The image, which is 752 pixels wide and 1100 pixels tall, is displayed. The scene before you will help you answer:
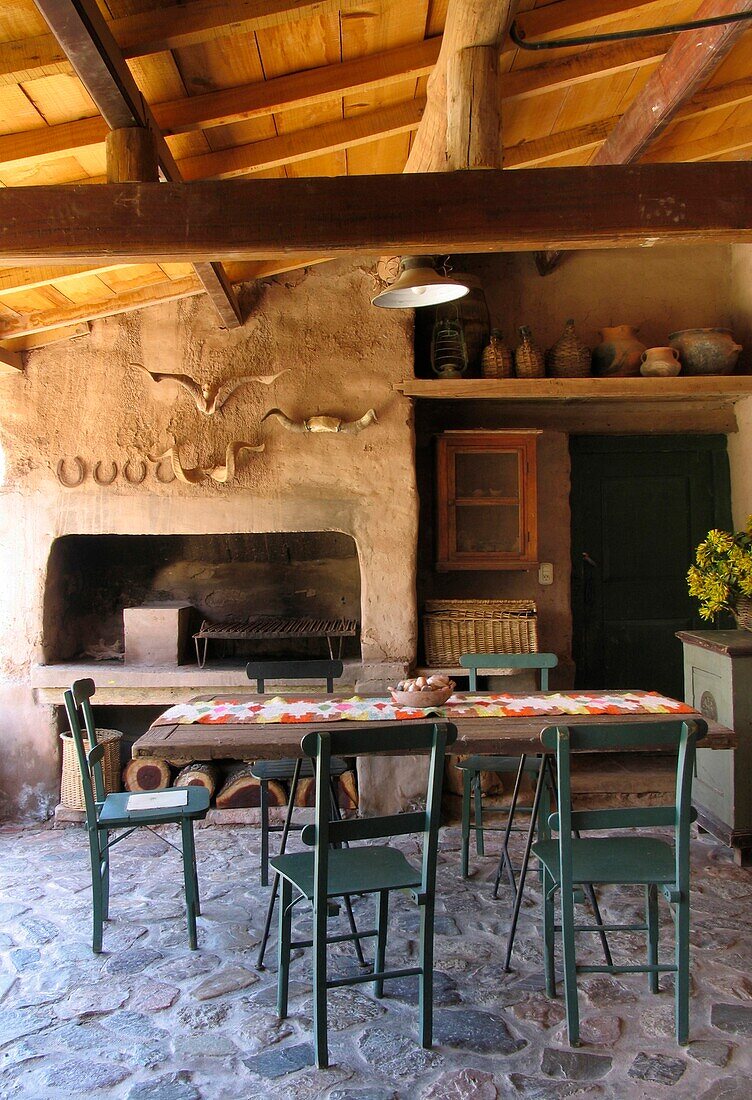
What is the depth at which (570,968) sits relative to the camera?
2570mm

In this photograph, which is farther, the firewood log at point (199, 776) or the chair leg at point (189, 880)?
the firewood log at point (199, 776)

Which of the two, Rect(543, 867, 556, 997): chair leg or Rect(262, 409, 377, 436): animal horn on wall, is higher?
Rect(262, 409, 377, 436): animal horn on wall

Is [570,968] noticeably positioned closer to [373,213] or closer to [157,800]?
[157,800]

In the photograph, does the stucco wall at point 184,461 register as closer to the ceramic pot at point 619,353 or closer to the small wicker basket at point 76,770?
the small wicker basket at point 76,770

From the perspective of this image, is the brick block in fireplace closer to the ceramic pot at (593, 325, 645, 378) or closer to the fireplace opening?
the fireplace opening

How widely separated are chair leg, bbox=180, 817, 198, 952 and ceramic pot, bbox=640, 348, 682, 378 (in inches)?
147

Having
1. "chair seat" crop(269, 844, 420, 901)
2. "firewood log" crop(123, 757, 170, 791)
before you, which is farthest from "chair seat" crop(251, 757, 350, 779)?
"firewood log" crop(123, 757, 170, 791)

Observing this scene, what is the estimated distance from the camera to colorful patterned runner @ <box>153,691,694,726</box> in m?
3.35

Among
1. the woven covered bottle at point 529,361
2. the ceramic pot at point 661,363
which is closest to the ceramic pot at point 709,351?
the ceramic pot at point 661,363

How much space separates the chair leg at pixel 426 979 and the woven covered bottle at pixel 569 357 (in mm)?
3547

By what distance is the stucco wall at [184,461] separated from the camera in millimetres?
4914

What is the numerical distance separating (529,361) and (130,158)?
2.85 metres

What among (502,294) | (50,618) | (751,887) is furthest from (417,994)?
(502,294)

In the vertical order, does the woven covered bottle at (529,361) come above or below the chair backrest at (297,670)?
above
